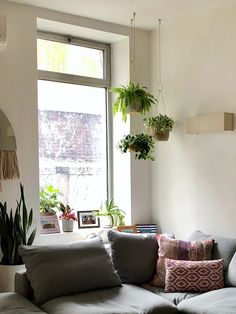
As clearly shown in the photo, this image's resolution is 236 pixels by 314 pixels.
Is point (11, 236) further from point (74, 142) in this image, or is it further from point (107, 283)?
point (74, 142)

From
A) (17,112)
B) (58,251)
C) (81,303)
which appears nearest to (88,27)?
(17,112)

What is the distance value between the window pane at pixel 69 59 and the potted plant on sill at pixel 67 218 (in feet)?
4.39

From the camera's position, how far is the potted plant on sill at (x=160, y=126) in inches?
177

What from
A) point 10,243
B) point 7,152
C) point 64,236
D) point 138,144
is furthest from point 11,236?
point 138,144

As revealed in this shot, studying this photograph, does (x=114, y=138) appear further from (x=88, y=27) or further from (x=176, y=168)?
(x=88, y=27)

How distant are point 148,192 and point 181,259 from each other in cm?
125

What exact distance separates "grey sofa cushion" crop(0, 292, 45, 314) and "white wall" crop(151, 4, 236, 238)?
1852 millimetres

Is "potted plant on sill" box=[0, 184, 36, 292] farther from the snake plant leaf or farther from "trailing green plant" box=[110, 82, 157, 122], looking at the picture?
"trailing green plant" box=[110, 82, 157, 122]

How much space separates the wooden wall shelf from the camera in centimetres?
407

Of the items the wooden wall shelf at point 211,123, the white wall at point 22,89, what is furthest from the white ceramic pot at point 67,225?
the wooden wall shelf at point 211,123

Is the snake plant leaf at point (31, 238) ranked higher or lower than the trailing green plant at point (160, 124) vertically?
lower

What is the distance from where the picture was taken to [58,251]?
3.52 meters

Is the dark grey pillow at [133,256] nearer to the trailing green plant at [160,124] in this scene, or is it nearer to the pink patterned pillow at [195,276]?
the pink patterned pillow at [195,276]

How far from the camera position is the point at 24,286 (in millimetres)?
3438
